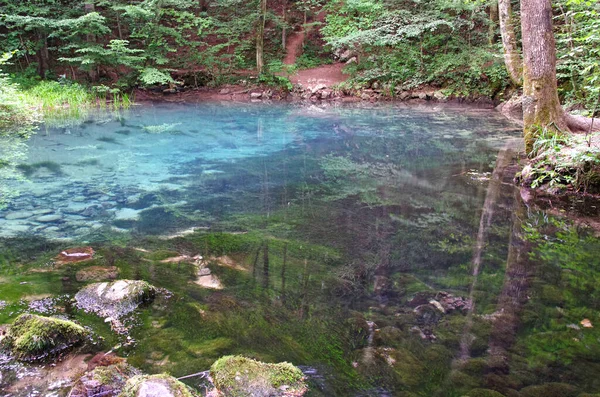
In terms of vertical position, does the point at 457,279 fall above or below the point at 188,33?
below

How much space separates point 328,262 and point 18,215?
14.4ft

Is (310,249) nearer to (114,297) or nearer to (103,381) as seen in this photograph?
(114,297)

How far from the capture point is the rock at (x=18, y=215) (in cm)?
559

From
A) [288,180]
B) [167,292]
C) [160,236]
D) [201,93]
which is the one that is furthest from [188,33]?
[167,292]

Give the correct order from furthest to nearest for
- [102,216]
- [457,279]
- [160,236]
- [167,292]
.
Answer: [102,216]
[160,236]
[457,279]
[167,292]

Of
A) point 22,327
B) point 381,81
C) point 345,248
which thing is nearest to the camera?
point 22,327

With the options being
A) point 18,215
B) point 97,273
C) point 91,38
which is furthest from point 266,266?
point 91,38

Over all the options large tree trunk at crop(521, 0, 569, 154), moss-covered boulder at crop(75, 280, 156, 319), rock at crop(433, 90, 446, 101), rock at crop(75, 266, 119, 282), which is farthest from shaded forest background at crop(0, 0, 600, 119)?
moss-covered boulder at crop(75, 280, 156, 319)

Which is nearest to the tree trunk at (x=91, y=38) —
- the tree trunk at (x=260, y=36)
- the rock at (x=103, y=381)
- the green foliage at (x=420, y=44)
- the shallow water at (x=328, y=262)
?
the tree trunk at (x=260, y=36)

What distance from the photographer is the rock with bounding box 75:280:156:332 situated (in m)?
3.29

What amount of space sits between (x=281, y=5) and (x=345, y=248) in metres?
22.0

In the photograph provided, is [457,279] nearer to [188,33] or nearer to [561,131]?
[561,131]

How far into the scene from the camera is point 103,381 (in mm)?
2412

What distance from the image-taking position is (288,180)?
24.6 ft
